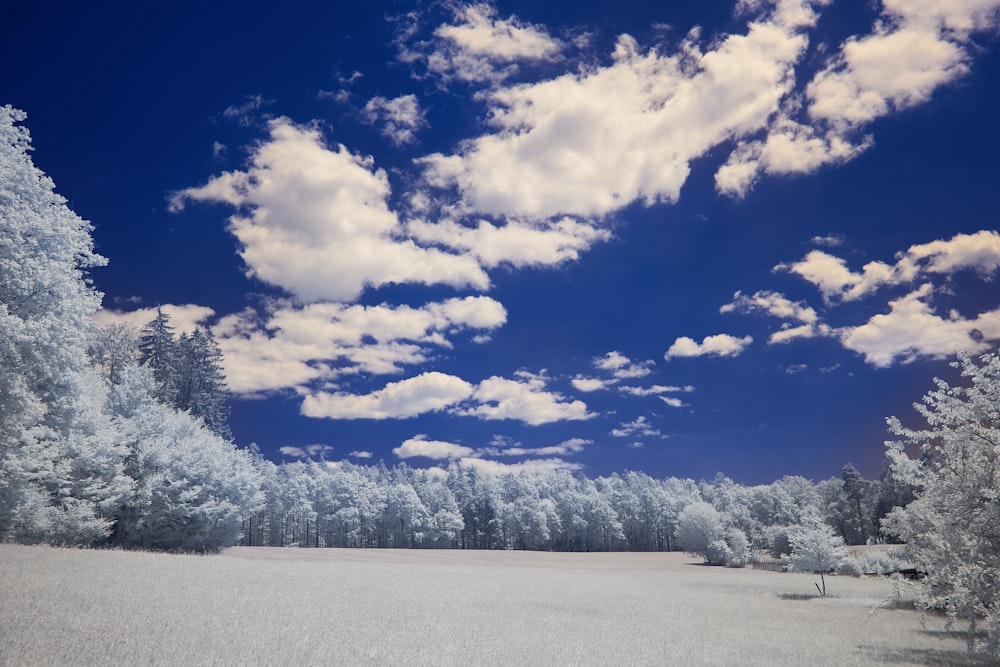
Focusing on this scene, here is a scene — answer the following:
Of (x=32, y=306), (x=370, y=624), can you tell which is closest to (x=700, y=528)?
(x=370, y=624)

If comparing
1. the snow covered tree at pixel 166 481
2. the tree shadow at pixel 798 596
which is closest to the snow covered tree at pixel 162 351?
the snow covered tree at pixel 166 481

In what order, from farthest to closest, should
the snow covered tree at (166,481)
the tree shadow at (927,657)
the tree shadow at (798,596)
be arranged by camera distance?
the snow covered tree at (166,481) < the tree shadow at (798,596) < the tree shadow at (927,657)

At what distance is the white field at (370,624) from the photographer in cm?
1462

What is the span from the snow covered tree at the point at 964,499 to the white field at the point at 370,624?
643 cm

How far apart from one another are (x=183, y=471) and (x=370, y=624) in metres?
35.5

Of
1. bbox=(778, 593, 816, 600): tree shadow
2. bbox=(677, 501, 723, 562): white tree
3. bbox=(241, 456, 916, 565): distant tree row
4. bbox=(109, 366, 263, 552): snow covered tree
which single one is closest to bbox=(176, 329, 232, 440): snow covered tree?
bbox=(109, 366, 263, 552): snow covered tree

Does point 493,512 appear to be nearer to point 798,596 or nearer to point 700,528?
point 700,528

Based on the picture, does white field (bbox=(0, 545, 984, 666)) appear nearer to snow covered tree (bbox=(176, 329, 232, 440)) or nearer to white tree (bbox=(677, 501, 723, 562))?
snow covered tree (bbox=(176, 329, 232, 440))

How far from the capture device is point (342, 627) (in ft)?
67.2

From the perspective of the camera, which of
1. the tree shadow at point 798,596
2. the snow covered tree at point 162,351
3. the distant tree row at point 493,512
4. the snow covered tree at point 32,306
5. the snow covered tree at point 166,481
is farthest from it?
the distant tree row at point 493,512

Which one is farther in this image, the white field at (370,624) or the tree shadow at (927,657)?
the tree shadow at (927,657)

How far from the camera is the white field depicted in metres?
14.6

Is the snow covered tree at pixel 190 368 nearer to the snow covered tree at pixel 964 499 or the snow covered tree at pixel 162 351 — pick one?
the snow covered tree at pixel 162 351

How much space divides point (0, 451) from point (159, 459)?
73.3 feet
